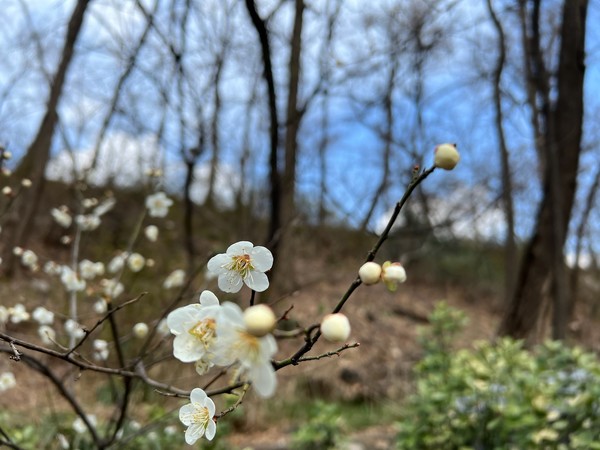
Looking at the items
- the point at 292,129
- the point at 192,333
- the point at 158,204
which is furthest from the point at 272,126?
the point at 192,333

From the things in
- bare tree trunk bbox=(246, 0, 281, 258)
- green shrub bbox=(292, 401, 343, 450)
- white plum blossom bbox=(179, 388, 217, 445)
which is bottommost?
green shrub bbox=(292, 401, 343, 450)

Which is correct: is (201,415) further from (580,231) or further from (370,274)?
(580,231)

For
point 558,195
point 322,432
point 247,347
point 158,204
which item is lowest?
point 322,432

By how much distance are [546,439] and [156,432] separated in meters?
1.88

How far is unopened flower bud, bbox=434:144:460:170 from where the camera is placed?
2.57 ft

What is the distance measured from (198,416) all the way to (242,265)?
0.31 m

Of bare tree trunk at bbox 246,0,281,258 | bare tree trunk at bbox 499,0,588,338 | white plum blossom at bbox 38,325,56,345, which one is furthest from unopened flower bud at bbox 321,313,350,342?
bare tree trunk at bbox 499,0,588,338

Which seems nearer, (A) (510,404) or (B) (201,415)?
(B) (201,415)

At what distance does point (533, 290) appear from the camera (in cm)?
463

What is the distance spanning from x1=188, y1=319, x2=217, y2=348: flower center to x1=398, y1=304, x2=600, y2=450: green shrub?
1.74 meters

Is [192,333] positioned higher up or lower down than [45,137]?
lower down

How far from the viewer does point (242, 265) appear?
963 mm

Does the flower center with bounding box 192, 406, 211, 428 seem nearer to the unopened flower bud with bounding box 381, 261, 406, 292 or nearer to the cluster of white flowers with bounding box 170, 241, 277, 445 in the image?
the cluster of white flowers with bounding box 170, 241, 277, 445

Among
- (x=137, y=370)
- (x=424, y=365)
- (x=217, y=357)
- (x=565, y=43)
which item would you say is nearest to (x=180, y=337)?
(x=217, y=357)
